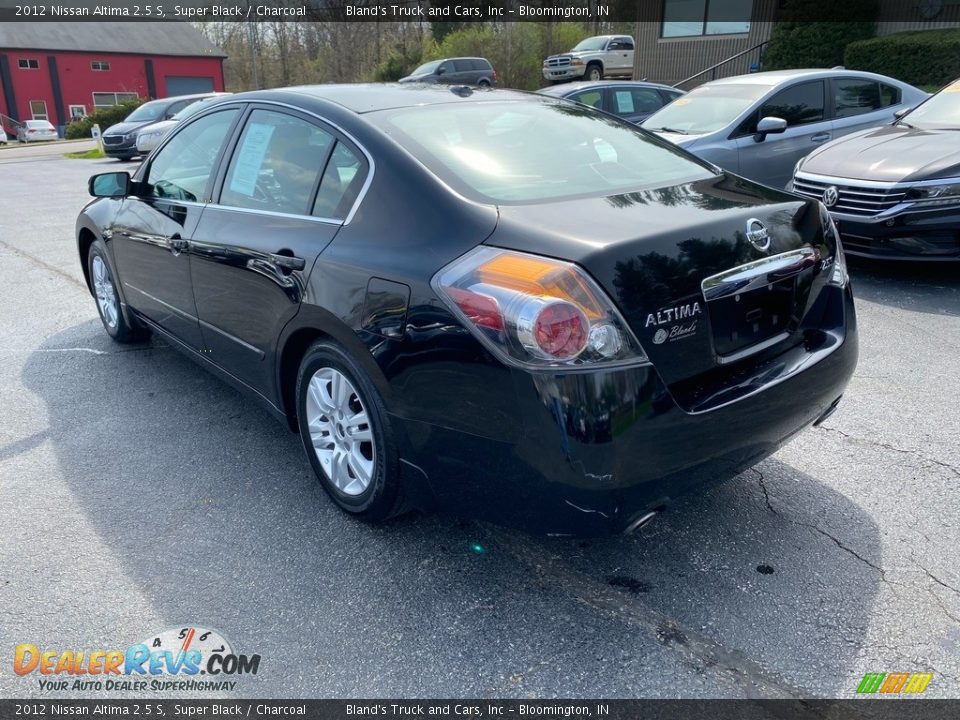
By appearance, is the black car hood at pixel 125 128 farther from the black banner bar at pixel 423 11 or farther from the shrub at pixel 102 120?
the shrub at pixel 102 120

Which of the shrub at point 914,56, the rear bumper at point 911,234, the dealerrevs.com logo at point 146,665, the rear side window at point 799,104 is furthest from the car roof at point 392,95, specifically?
the shrub at point 914,56

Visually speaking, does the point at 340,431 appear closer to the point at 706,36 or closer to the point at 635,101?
the point at 635,101

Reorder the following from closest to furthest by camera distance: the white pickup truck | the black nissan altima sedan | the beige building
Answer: the black nissan altima sedan → the beige building → the white pickup truck

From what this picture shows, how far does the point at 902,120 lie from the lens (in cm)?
736

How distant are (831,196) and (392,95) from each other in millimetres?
4212

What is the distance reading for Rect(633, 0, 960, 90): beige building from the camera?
2230cm

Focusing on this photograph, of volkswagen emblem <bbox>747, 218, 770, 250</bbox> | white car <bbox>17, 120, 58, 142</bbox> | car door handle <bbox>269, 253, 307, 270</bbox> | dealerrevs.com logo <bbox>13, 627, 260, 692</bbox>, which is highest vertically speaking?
volkswagen emblem <bbox>747, 218, 770, 250</bbox>

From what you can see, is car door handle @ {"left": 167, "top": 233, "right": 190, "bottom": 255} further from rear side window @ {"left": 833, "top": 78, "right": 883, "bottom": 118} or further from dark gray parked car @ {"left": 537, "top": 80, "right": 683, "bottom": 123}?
dark gray parked car @ {"left": 537, "top": 80, "right": 683, "bottom": 123}

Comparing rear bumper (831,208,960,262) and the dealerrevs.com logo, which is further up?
rear bumper (831,208,960,262)

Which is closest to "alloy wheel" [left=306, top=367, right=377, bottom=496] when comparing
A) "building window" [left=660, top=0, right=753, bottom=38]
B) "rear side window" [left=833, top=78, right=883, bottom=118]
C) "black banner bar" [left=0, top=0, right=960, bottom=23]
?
"rear side window" [left=833, top=78, right=883, bottom=118]

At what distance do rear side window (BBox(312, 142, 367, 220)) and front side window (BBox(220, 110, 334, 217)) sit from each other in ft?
0.20

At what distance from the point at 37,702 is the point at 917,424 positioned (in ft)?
12.5

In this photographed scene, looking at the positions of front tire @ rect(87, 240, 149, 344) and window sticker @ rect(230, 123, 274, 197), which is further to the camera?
front tire @ rect(87, 240, 149, 344)

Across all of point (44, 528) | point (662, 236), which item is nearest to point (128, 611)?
point (44, 528)
